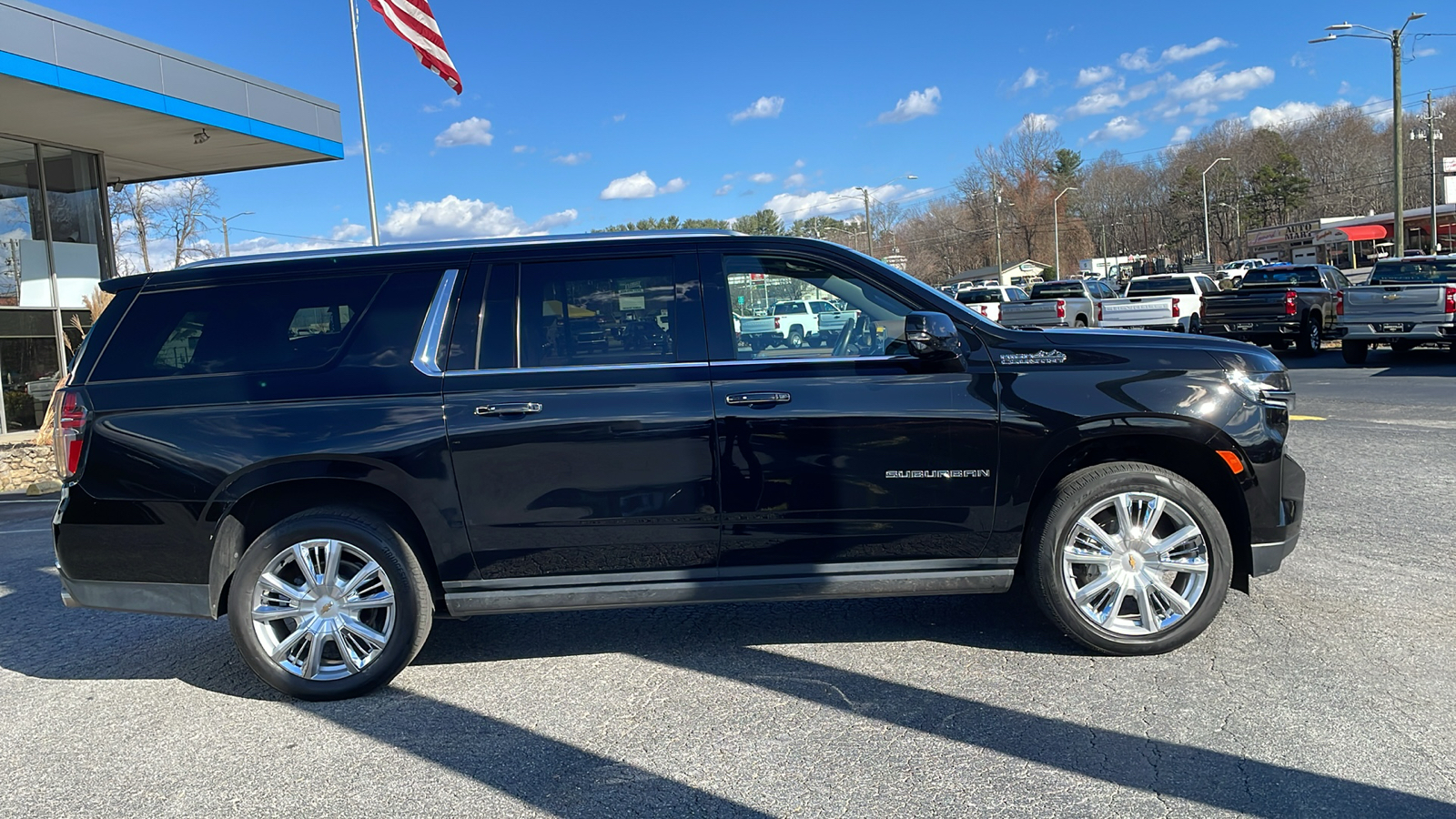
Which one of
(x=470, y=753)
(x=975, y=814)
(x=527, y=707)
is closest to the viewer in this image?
(x=975, y=814)

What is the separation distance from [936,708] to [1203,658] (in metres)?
1.32

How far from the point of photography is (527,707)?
414cm

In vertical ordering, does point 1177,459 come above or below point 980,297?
below

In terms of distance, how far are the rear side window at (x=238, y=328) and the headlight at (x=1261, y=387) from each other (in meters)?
3.78

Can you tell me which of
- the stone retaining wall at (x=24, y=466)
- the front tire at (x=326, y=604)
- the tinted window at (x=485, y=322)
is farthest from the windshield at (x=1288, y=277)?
the stone retaining wall at (x=24, y=466)

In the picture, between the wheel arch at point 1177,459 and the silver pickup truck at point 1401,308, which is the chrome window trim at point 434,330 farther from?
the silver pickup truck at point 1401,308

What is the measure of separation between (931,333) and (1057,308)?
24500 millimetres

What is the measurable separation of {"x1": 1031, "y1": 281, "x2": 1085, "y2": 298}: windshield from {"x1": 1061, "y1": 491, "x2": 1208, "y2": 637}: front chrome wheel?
86.3ft

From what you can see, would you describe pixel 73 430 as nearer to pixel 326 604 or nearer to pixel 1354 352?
pixel 326 604

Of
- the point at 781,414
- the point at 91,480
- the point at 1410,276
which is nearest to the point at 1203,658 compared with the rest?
the point at 781,414

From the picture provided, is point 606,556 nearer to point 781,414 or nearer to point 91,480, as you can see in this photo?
point 781,414

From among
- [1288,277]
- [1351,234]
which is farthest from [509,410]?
Answer: [1351,234]

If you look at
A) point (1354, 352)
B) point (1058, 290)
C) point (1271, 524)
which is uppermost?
point (1058, 290)

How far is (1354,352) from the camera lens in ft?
59.6
